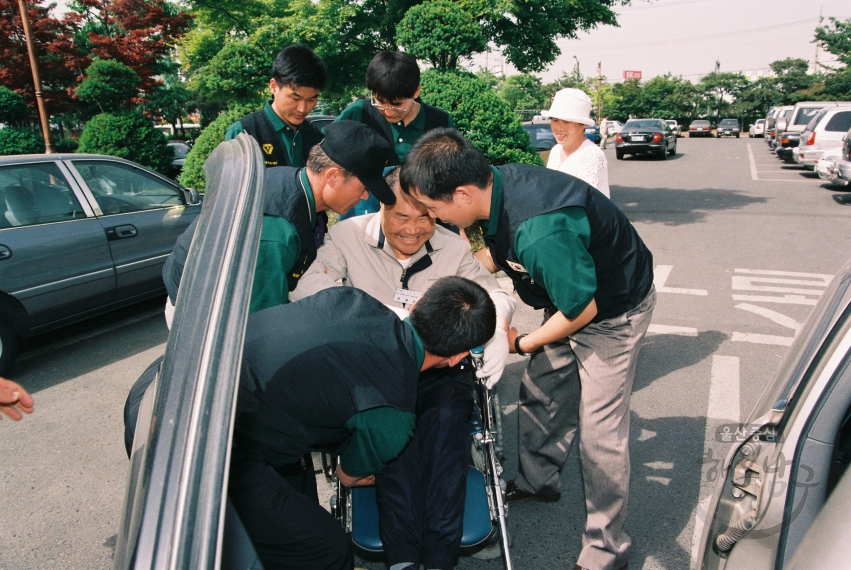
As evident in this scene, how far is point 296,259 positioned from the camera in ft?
7.46

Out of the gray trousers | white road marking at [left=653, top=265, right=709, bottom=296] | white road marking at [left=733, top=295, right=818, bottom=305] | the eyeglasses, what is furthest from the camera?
white road marking at [left=653, top=265, right=709, bottom=296]

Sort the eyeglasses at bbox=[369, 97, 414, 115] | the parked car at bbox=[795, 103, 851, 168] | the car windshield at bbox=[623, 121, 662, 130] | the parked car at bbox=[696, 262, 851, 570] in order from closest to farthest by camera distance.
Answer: the parked car at bbox=[696, 262, 851, 570] → the eyeglasses at bbox=[369, 97, 414, 115] → the parked car at bbox=[795, 103, 851, 168] → the car windshield at bbox=[623, 121, 662, 130]

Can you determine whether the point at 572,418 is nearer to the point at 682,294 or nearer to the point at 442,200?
the point at 442,200

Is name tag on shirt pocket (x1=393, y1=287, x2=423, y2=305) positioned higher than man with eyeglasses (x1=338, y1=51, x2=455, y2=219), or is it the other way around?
man with eyeglasses (x1=338, y1=51, x2=455, y2=219)

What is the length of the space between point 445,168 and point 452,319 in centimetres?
51

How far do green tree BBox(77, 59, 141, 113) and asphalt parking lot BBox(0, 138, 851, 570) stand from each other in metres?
12.9

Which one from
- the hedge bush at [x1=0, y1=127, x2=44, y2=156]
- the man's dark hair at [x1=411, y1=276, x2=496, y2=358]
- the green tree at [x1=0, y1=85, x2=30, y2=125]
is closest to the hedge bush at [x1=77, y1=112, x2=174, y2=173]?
the hedge bush at [x1=0, y1=127, x2=44, y2=156]

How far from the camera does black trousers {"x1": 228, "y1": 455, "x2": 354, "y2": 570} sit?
1706 millimetres

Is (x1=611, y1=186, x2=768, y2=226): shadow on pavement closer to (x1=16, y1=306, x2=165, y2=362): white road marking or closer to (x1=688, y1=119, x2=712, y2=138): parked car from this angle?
(x1=16, y1=306, x2=165, y2=362): white road marking

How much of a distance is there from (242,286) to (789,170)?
20069mm

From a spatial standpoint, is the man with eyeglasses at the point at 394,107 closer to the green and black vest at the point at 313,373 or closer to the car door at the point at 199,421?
the green and black vest at the point at 313,373

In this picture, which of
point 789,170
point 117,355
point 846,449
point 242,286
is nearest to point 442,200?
point 242,286

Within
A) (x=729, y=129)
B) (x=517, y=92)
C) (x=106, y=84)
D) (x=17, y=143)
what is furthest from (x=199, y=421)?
(x=517, y=92)

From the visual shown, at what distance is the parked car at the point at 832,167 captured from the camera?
11914mm
